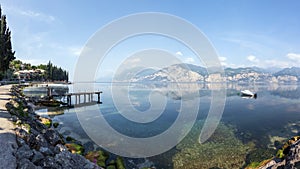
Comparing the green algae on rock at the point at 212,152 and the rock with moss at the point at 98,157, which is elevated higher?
the rock with moss at the point at 98,157

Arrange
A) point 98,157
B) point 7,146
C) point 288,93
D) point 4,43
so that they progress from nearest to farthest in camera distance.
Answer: point 7,146 → point 98,157 → point 4,43 → point 288,93

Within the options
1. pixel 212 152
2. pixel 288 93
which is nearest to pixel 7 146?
pixel 212 152

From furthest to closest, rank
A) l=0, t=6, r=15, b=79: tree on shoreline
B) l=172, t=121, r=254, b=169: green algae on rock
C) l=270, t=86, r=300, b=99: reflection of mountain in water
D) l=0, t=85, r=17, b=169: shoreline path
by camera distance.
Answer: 1. l=270, t=86, r=300, b=99: reflection of mountain in water
2. l=0, t=6, r=15, b=79: tree on shoreline
3. l=172, t=121, r=254, b=169: green algae on rock
4. l=0, t=85, r=17, b=169: shoreline path

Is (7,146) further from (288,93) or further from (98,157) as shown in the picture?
(288,93)

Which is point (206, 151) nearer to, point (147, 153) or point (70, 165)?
point (147, 153)

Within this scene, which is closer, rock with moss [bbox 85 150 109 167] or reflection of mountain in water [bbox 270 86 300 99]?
rock with moss [bbox 85 150 109 167]

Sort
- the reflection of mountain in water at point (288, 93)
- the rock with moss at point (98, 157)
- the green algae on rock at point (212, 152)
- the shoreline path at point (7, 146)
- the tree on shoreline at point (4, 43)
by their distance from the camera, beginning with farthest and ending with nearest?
the reflection of mountain in water at point (288, 93) → the tree on shoreline at point (4, 43) → the green algae on rock at point (212, 152) → the rock with moss at point (98, 157) → the shoreline path at point (7, 146)

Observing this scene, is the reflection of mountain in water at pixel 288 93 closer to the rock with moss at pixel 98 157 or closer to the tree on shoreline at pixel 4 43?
the rock with moss at pixel 98 157

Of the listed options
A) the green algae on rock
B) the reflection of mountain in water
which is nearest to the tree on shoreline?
the green algae on rock

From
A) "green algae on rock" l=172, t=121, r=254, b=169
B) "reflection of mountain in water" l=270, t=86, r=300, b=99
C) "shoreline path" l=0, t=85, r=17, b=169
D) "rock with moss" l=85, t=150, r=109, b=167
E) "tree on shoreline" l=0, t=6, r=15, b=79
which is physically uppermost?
"tree on shoreline" l=0, t=6, r=15, b=79

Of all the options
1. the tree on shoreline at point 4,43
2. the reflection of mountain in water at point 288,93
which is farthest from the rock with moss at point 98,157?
the reflection of mountain in water at point 288,93

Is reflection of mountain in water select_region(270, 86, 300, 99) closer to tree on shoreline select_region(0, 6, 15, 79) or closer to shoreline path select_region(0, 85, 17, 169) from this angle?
shoreline path select_region(0, 85, 17, 169)

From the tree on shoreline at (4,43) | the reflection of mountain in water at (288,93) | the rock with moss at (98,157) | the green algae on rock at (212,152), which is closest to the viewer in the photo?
the rock with moss at (98,157)

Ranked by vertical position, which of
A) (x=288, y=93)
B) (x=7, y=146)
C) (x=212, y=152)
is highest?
(x=7, y=146)
